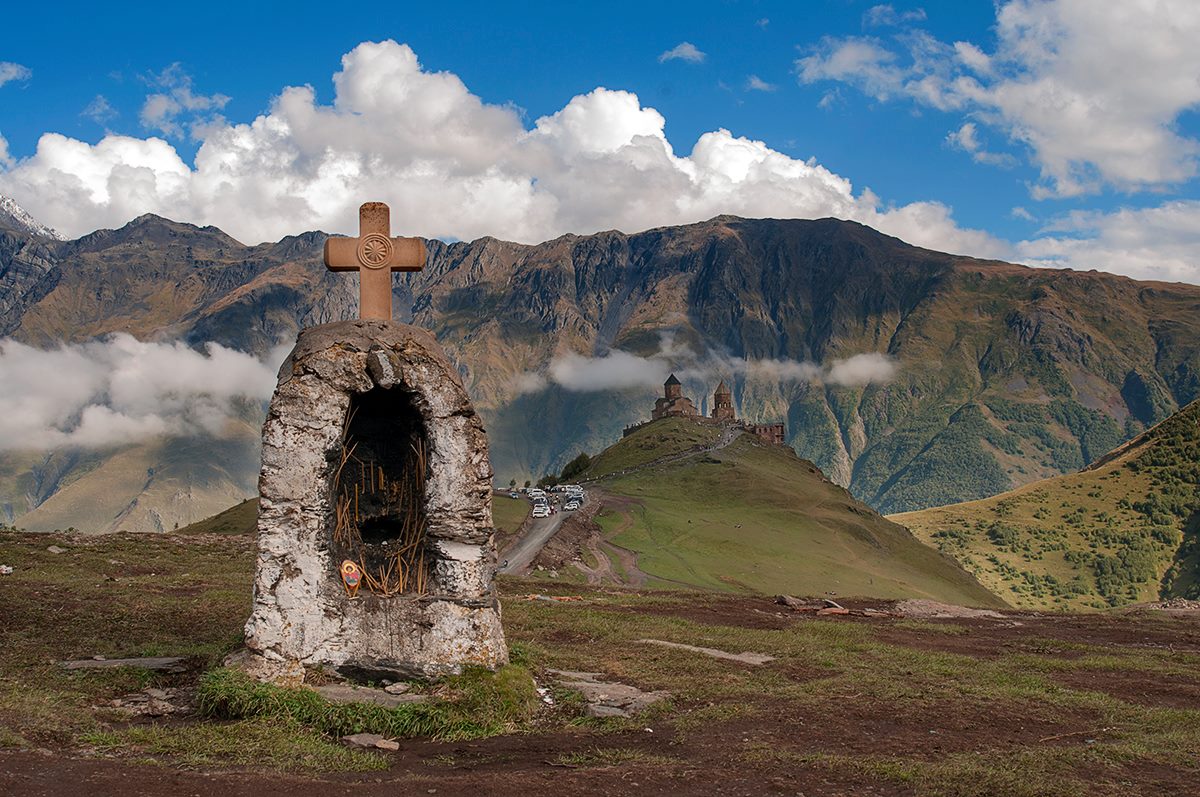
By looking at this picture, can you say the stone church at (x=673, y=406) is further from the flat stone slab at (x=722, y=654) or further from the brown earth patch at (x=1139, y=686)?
the brown earth patch at (x=1139, y=686)

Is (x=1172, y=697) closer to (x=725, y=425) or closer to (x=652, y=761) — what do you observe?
(x=652, y=761)

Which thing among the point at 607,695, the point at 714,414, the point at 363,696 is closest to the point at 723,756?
the point at 607,695

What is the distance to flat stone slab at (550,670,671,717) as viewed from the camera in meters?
15.1

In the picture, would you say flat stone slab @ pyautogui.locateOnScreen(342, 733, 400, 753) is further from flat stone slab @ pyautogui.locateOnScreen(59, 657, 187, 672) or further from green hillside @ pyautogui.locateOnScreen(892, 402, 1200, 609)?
green hillside @ pyautogui.locateOnScreen(892, 402, 1200, 609)

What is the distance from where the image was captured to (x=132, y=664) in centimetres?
1636

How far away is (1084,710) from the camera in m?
16.2

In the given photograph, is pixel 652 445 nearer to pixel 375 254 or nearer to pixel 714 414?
pixel 714 414

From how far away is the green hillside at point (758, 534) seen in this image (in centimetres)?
6016

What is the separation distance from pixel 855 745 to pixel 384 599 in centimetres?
711

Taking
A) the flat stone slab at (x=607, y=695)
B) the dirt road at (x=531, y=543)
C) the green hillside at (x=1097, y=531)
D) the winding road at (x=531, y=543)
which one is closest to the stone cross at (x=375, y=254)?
the flat stone slab at (x=607, y=695)

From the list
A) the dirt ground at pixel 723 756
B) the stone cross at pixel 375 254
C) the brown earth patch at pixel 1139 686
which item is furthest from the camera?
the stone cross at pixel 375 254

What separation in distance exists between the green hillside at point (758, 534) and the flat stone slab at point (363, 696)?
39.4m

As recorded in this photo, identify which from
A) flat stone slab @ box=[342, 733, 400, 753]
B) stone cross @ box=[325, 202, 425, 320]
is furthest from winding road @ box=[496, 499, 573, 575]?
flat stone slab @ box=[342, 733, 400, 753]

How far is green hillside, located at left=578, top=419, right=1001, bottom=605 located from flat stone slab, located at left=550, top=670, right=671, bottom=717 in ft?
121
